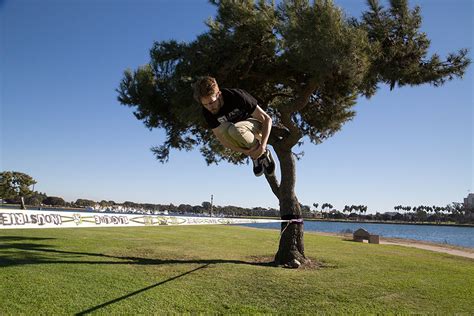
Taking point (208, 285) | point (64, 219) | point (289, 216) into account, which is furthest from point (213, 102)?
point (289, 216)

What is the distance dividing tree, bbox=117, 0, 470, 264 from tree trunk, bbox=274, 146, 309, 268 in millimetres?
27

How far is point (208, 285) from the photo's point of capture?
6781mm

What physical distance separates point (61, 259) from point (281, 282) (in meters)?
5.00

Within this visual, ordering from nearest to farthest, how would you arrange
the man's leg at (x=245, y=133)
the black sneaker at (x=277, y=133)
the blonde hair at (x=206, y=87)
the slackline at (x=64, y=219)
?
the slackline at (x=64, y=219)
the blonde hair at (x=206, y=87)
the man's leg at (x=245, y=133)
the black sneaker at (x=277, y=133)

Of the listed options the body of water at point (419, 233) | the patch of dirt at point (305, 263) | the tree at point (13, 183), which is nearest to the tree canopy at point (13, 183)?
the tree at point (13, 183)

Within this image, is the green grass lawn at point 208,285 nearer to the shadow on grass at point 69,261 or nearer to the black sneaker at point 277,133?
the shadow on grass at point 69,261

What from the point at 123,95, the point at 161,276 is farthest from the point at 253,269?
the point at 123,95

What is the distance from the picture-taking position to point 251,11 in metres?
10.6

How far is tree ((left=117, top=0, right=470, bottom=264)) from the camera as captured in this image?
376 inches

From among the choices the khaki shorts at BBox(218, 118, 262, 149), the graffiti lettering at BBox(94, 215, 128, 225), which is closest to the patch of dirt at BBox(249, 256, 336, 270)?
the graffiti lettering at BBox(94, 215, 128, 225)

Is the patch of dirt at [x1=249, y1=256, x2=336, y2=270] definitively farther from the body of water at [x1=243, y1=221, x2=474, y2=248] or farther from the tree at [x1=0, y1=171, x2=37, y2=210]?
the tree at [x1=0, y1=171, x2=37, y2=210]

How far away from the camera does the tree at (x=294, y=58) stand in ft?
31.3

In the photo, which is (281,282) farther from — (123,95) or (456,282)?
(123,95)

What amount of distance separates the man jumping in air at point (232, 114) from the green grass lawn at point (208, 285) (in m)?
2.43
